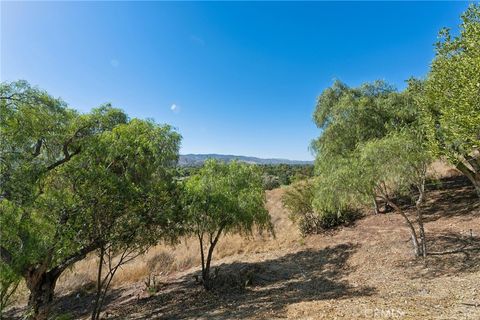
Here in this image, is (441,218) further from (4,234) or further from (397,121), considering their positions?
(4,234)

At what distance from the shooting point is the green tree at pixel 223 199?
13000mm

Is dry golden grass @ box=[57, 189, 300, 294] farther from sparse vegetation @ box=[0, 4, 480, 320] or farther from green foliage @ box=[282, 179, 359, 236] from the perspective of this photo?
green foliage @ box=[282, 179, 359, 236]

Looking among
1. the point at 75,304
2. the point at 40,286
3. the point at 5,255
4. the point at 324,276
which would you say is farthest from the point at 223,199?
the point at 75,304

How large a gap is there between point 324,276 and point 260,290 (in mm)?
3312

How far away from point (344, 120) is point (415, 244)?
28.9ft

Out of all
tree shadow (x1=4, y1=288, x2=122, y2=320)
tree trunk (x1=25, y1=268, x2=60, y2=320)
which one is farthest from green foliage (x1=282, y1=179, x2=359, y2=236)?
tree trunk (x1=25, y1=268, x2=60, y2=320)

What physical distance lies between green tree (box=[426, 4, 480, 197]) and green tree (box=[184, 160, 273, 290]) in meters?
8.08

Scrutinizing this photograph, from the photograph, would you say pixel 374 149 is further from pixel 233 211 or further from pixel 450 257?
pixel 233 211

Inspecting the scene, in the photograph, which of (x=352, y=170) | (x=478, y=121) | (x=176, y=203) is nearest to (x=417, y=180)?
(x=352, y=170)

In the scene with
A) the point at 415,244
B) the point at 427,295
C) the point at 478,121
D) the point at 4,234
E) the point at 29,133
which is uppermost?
the point at 29,133

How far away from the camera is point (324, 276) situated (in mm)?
14688

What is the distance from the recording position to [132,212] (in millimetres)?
10867

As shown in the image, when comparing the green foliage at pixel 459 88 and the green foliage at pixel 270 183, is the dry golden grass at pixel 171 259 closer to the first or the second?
the green foliage at pixel 459 88

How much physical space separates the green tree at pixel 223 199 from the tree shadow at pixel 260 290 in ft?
4.88
